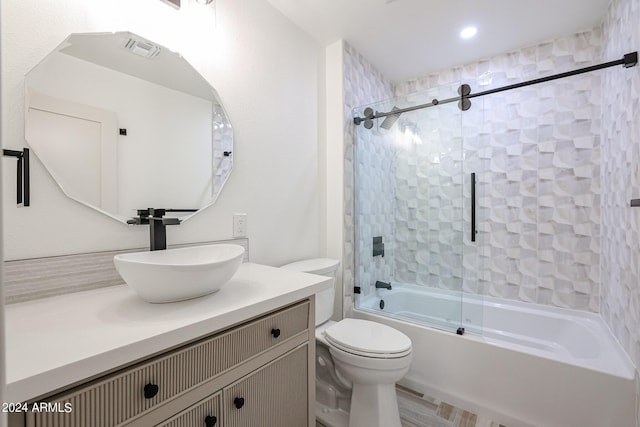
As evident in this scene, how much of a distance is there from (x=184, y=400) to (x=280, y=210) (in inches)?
48.5

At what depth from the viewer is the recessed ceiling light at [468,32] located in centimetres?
209

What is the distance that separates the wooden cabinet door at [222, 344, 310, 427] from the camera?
3.00 feet

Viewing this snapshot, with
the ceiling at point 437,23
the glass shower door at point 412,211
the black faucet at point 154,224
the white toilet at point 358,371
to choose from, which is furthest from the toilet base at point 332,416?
the ceiling at point 437,23

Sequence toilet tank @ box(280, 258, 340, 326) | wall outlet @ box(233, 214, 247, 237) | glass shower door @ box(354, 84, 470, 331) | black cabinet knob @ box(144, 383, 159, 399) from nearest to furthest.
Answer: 1. black cabinet knob @ box(144, 383, 159, 399)
2. wall outlet @ box(233, 214, 247, 237)
3. toilet tank @ box(280, 258, 340, 326)
4. glass shower door @ box(354, 84, 470, 331)

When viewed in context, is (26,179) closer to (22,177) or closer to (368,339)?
(22,177)

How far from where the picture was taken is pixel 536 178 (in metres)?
2.31

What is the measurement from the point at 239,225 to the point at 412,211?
162 centimetres

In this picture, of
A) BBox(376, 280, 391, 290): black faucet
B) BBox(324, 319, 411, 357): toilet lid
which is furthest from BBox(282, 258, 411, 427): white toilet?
BBox(376, 280, 391, 290): black faucet

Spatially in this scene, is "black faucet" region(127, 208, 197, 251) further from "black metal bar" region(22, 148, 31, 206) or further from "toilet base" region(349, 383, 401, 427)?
"toilet base" region(349, 383, 401, 427)

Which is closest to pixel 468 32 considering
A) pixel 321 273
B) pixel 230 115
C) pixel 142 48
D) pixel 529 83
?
pixel 529 83

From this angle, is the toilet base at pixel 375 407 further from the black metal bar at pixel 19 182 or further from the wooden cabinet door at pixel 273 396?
the black metal bar at pixel 19 182

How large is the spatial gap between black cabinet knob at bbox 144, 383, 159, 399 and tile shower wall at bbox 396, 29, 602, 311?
6.78ft

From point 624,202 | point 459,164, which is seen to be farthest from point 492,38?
point 624,202

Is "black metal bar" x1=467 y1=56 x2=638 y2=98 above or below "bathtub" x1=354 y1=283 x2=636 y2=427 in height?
above
